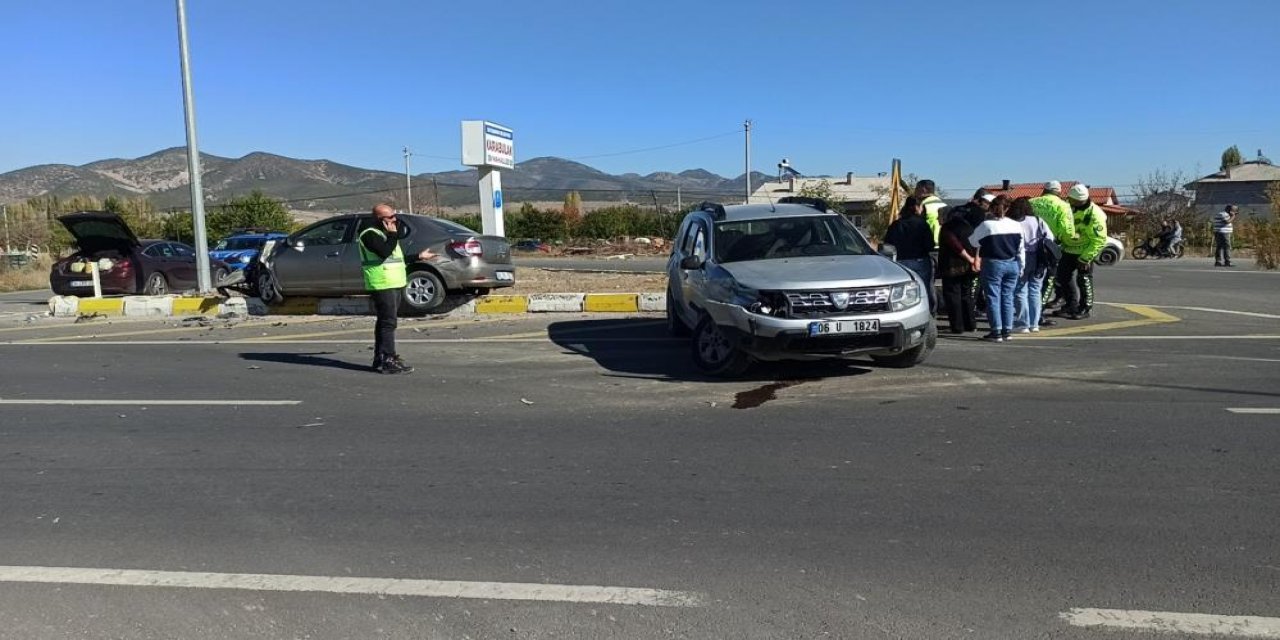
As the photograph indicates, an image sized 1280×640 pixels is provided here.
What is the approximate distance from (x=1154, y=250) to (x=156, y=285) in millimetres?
28572

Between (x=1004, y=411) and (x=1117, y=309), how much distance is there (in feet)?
24.7

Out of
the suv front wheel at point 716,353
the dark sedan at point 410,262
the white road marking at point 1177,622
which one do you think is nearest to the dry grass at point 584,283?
the dark sedan at point 410,262

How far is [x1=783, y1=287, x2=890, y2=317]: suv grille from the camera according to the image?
761 centimetres

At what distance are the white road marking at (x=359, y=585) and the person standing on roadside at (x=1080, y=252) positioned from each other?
Answer: 9.21 meters

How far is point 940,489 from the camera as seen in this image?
4957 millimetres

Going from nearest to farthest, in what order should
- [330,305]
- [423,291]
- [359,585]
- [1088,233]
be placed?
[359,585] < [1088,233] < [423,291] < [330,305]

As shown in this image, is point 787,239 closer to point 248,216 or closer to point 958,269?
point 958,269

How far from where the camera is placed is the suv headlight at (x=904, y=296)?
780cm

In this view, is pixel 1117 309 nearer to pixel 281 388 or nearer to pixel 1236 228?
pixel 281 388

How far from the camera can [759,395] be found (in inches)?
299

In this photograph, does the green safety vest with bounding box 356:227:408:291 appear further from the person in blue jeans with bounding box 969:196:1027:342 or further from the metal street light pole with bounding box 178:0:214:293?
the metal street light pole with bounding box 178:0:214:293

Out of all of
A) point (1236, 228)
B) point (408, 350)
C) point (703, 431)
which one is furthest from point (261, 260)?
point (1236, 228)

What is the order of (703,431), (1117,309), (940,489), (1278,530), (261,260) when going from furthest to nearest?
(261,260), (1117,309), (703,431), (940,489), (1278,530)

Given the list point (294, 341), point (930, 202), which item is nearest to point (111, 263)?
point (294, 341)
